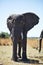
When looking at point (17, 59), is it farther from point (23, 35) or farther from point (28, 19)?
point (28, 19)

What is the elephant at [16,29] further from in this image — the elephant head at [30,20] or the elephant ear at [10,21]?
the elephant head at [30,20]

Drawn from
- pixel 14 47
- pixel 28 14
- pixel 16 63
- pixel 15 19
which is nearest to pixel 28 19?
pixel 28 14

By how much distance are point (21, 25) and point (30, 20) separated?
0.81 meters

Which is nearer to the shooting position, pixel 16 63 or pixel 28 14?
pixel 16 63

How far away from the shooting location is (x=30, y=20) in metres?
12.3

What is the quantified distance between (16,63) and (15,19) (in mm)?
2325

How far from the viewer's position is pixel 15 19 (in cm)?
1132

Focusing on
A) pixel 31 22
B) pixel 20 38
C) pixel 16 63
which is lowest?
pixel 16 63

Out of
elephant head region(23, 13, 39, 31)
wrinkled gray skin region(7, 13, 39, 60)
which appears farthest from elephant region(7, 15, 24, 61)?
elephant head region(23, 13, 39, 31)

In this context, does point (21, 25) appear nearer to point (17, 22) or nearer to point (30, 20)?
point (17, 22)

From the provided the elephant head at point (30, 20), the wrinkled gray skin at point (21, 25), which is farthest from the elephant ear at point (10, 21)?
the elephant head at point (30, 20)

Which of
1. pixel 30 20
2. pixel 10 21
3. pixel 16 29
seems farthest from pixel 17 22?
pixel 30 20

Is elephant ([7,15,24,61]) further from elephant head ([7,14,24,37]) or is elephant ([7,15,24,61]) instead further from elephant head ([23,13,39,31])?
elephant head ([23,13,39,31])

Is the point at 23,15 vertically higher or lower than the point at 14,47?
higher
